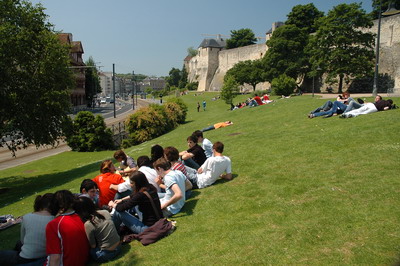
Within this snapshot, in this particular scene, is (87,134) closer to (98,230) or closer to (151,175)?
(151,175)

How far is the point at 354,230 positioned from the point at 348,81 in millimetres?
37127

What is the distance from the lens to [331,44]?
37.4m

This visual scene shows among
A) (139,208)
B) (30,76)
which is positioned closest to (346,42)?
(30,76)

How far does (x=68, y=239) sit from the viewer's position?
14.8 ft

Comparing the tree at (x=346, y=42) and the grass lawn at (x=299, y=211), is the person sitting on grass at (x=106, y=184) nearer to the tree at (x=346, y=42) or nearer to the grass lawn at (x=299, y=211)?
the grass lawn at (x=299, y=211)

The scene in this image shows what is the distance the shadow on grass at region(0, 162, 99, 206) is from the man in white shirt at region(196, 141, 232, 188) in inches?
354

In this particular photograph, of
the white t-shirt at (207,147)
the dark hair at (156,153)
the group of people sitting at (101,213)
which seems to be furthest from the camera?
the white t-shirt at (207,147)

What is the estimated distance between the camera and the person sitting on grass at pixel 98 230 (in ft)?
16.0

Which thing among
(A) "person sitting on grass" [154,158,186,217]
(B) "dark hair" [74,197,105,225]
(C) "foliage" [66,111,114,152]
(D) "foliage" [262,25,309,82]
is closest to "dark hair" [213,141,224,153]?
(A) "person sitting on grass" [154,158,186,217]

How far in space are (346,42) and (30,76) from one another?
32.8 metres

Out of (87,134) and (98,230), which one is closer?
(98,230)

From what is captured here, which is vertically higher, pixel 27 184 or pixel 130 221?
pixel 130 221

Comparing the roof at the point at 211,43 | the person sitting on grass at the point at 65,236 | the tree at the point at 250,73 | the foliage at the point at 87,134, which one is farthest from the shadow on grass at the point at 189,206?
the roof at the point at 211,43

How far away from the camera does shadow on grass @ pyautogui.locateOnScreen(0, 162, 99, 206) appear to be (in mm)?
13723
